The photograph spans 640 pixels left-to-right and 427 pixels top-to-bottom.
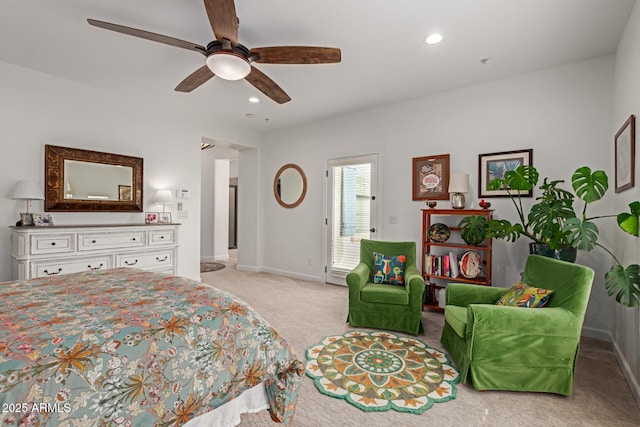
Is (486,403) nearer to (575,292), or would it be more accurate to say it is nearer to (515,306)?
(515,306)

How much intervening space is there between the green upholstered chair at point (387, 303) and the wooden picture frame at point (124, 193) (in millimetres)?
3224

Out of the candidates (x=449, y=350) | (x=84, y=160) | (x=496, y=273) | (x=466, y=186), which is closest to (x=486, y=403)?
(x=449, y=350)

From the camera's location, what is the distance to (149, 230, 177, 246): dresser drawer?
405 centimetres

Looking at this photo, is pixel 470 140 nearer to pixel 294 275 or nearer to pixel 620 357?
pixel 620 357

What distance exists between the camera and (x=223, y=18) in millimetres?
1909

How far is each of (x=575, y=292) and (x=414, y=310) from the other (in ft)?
4.21

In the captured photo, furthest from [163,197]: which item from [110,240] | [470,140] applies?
[470,140]

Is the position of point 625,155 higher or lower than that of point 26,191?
higher

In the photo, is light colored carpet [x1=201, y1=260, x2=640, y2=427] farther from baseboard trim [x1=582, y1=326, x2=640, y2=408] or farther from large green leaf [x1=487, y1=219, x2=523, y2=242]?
large green leaf [x1=487, y1=219, x2=523, y2=242]

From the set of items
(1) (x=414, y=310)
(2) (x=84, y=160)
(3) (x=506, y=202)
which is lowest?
(1) (x=414, y=310)

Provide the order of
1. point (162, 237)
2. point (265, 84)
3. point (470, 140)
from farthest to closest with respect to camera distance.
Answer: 1. point (162, 237)
2. point (470, 140)
3. point (265, 84)

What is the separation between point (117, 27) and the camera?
2002 millimetres

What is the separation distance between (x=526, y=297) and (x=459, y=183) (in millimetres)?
1612

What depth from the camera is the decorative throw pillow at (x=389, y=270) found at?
11.0 ft
